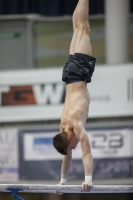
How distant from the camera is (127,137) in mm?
11469

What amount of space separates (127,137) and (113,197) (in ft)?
4.03

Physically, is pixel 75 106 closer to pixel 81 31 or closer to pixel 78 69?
pixel 78 69

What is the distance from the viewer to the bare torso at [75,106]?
23.3ft

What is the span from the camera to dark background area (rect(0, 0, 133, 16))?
1381 cm

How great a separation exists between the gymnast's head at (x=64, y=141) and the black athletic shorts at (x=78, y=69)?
0.58 metres

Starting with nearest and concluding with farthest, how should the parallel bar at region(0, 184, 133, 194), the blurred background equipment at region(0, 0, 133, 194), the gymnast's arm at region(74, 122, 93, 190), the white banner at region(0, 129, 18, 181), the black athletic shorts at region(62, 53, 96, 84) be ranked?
the parallel bar at region(0, 184, 133, 194) < the gymnast's arm at region(74, 122, 93, 190) < the black athletic shorts at region(62, 53, 96, 84) < the blurred background equipment at region(0, 0, 133, 194) < the white banner at region(0, 129, 18, 181)

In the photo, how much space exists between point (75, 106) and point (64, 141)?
0.38 meters

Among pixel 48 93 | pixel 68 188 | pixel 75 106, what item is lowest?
pixel 68 188

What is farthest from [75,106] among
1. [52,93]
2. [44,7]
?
[44,7]

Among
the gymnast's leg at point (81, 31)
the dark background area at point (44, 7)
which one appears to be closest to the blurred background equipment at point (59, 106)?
the dark background area at point (44, 7)

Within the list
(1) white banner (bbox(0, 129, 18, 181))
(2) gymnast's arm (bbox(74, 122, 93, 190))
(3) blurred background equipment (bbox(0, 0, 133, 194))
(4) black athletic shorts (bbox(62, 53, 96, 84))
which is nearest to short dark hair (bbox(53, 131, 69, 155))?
(2) gymnast's arm (bbox(74, 122, 93, 190))

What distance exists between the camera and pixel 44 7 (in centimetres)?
1391

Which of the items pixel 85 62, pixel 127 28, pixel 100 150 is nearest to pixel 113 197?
pixel 100 150

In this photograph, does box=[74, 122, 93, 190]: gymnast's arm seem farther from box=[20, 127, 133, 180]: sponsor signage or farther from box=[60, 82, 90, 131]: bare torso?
box=[20, 127, 133, 180]: sponsor signage
